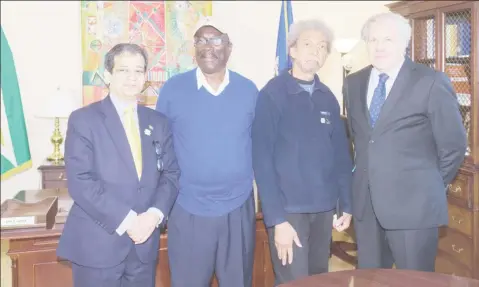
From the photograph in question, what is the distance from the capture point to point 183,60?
4582 millimetres

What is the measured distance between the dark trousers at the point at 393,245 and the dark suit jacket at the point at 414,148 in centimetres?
4

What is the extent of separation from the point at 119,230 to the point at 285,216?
2.14ft

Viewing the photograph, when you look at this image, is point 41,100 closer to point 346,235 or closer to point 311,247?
point 346,235

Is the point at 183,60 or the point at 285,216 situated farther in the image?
the point at 183,60

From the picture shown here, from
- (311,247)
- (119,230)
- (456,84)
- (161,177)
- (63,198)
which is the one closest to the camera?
(119,230)

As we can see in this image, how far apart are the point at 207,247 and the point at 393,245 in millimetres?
751

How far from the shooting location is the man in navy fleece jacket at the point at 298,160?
204 cm

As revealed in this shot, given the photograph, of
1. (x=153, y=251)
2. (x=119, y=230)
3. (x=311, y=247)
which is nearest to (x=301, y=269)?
(x=311, y=247)

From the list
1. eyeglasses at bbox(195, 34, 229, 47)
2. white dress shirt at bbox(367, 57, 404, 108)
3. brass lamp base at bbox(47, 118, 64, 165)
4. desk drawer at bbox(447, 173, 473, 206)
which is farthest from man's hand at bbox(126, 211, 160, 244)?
brass lamp base at bbox(47, 118, 64, 165)

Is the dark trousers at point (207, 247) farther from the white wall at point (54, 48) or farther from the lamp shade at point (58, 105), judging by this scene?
the white wall at point (54, 48)

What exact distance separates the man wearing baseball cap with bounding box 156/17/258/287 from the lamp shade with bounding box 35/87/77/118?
2245 millimetres

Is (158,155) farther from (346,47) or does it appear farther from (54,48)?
(54,48)

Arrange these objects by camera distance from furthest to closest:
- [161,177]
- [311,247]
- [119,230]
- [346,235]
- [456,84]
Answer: [346,235] → [456,84] → [311,247] → [161,177] → [119,230]

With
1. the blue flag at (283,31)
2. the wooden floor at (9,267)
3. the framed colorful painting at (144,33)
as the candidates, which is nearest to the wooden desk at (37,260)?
the wooden floor at (9,267)
